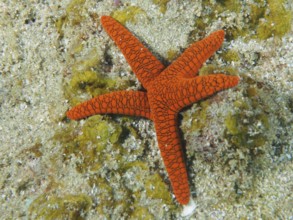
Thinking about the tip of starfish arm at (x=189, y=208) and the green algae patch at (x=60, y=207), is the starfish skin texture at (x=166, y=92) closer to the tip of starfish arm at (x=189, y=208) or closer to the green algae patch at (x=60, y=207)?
the tip of starfish arm at (x=189, y=208)

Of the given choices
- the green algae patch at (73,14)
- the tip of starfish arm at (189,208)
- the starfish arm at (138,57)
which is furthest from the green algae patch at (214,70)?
the green algae patch at (73,14)

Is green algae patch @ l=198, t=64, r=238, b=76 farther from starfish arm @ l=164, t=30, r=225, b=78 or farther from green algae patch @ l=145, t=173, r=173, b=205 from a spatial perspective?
green algae patch @ l=145, t=173, r=173, b=205

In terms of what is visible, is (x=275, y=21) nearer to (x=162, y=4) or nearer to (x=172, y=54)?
(x=172, y=54)

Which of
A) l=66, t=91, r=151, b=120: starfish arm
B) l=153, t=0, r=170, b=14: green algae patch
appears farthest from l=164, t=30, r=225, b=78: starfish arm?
l=153, t=0, r=170, b=14: green algae patch

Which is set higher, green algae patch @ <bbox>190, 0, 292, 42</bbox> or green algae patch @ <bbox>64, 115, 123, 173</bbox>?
green algae patch @ <bbox>190, 0, 292, 42</bbox>

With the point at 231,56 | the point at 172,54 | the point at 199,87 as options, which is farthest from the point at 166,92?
the point at 231,56

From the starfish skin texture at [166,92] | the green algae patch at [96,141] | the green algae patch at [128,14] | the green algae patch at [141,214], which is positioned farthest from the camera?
the green algae patch at [128,14]

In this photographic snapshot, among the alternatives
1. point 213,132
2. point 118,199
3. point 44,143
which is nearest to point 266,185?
point 213,132

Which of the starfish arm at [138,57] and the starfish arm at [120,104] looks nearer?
the starfish arm at [120,104]
